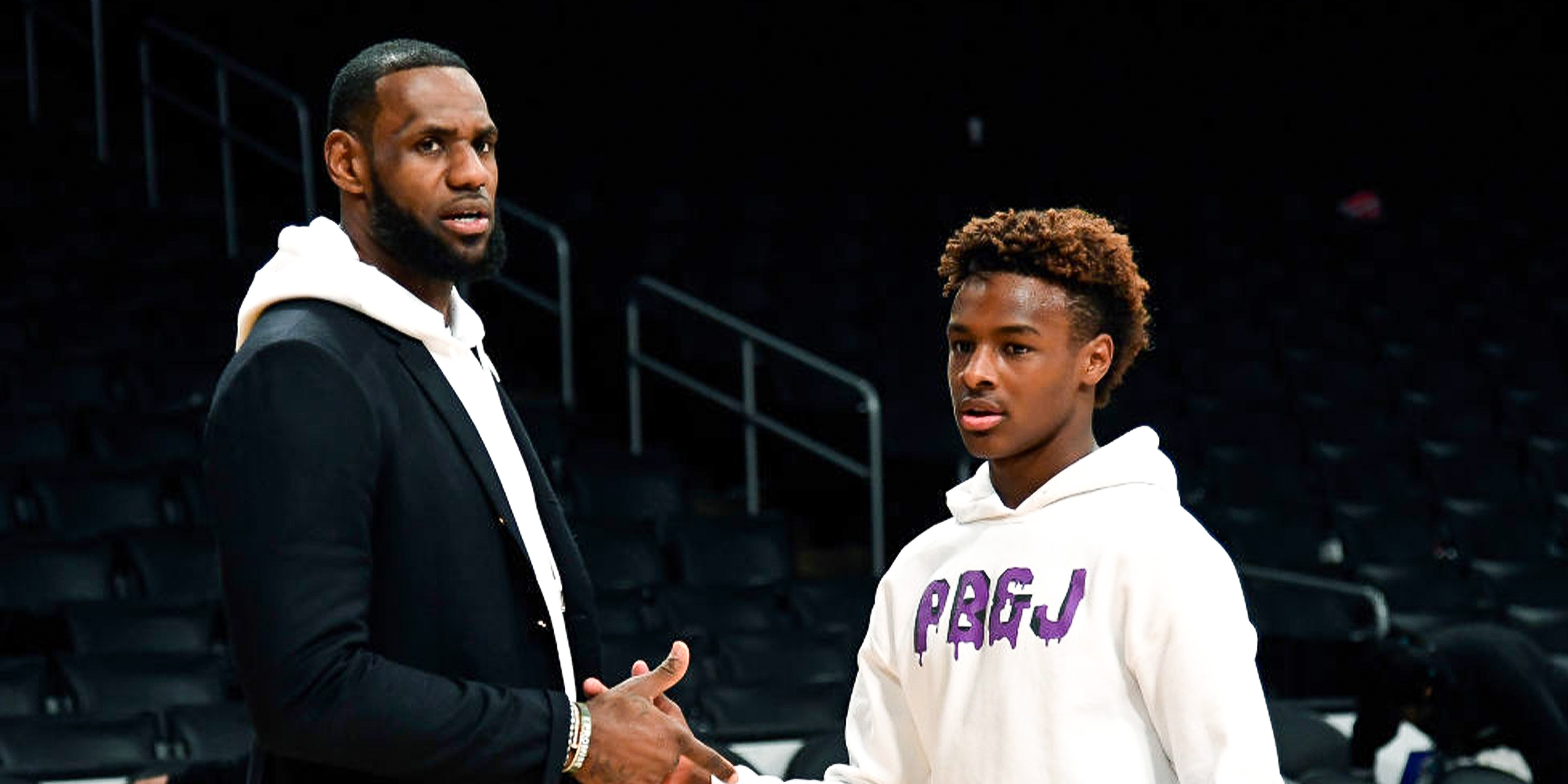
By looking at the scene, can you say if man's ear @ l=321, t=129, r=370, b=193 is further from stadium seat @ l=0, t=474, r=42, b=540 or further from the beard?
stadium seat @ l=0, t=474, r=42, b=540

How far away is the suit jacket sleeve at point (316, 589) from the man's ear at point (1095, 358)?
88cm

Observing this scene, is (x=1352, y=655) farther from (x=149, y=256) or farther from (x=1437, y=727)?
(x=149, y=256)

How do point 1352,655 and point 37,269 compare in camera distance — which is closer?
point 1352,655

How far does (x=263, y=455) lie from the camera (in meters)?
2.09

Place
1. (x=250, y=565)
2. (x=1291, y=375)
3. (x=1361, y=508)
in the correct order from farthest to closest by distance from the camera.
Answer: (x=1291, y=375) → (x=1361, y=508) → (x=250, y=565)

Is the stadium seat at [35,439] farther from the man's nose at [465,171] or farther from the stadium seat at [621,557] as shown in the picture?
the man's nose at [465,171]

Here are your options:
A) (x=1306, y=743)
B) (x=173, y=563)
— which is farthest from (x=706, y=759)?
(x=173, y=563)

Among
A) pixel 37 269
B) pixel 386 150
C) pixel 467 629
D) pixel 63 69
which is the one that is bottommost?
pixel 467 629

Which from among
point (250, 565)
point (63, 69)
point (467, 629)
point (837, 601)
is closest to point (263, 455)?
point (250, 565)

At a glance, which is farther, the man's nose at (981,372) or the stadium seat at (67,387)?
the stadium seat at (67,387)

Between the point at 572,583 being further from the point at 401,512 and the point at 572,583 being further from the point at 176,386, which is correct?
the point at 176,386

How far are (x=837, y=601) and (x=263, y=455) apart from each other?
16.7ft

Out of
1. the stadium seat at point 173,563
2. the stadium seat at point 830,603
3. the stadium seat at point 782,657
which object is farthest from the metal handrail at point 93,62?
the stadium seat at point 782,657

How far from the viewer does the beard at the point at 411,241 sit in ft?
7.71
